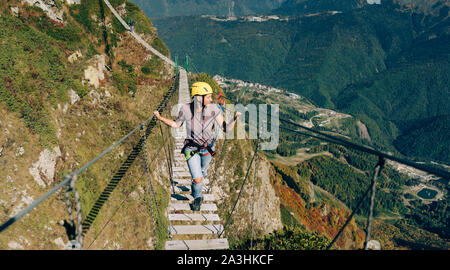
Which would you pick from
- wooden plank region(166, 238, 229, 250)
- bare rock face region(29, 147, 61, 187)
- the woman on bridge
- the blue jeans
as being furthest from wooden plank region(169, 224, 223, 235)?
bare rock face region(29, 147, 61, 187)

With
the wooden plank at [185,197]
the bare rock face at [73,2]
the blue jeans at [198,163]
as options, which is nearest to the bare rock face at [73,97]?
the wooden plank at [185,197]

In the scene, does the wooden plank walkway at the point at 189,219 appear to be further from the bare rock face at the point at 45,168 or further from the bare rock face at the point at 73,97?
the bare rock face at the point at 73,97

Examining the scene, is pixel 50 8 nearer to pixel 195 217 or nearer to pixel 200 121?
pixel 200 121

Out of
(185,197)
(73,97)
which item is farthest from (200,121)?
(73,97)

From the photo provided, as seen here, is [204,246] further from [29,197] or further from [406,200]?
[406,200]

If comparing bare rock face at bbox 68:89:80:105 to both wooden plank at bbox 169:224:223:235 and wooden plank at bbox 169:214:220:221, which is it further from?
wooden plank at bbox 169:224:223:235
